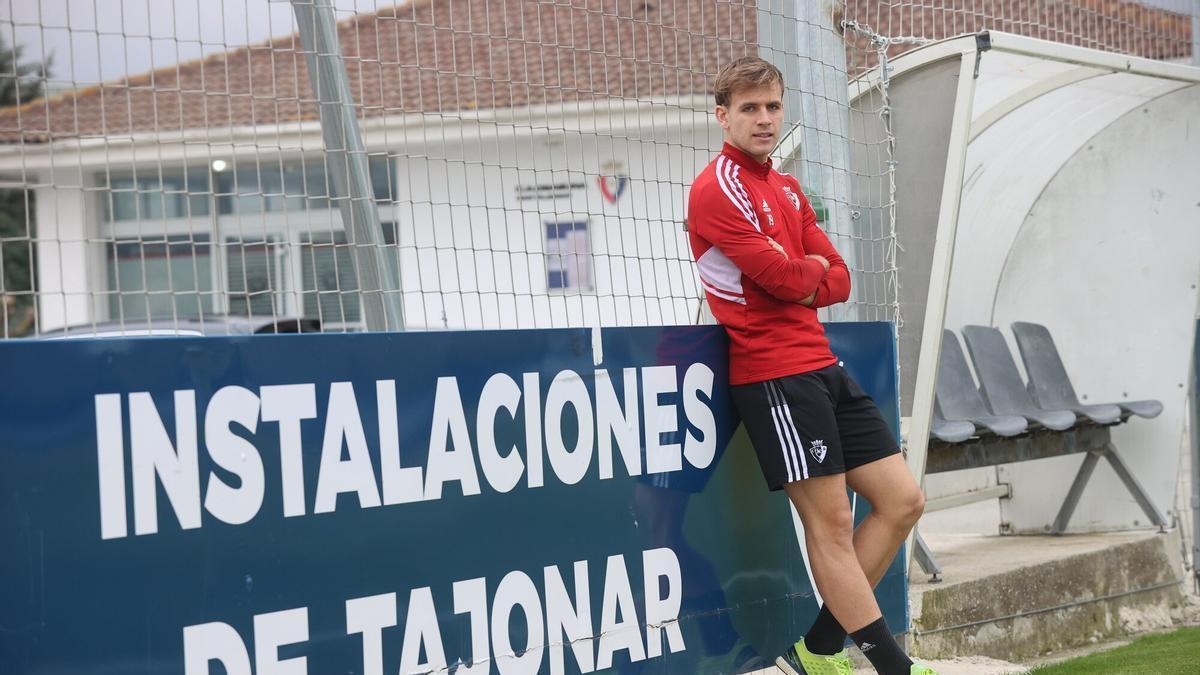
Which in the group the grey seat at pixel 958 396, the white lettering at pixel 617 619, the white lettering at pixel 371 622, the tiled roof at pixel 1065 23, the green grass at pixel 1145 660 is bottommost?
the green grass at pixel 1145 660

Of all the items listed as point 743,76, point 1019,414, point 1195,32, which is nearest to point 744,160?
point 743,76

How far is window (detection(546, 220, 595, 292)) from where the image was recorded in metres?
4.00

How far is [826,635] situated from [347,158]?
2.00 meters

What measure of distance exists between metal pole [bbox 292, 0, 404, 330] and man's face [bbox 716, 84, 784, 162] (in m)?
1.09

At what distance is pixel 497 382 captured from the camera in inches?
140

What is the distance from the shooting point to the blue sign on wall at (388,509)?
9.00 feet

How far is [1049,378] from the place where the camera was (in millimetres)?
7312

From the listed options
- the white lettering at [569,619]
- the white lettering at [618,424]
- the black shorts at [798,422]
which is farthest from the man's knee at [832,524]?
the white lettering at [569,619]

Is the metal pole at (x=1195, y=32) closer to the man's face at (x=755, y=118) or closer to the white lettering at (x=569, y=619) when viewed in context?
the man's face at (x=755, y=118)

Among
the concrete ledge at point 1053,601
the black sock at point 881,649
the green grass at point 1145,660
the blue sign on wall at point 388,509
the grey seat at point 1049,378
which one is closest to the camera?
the blue sign on wall at point 388,509

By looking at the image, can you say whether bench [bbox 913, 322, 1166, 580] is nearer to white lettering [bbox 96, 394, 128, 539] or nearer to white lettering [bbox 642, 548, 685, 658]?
white lettering [bbox 642, 548, 685, 658]

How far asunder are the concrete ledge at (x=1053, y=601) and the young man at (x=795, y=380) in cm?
129

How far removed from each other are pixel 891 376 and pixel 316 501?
2542mm

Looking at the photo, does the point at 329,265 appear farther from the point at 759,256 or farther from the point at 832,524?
the point at 832,524
